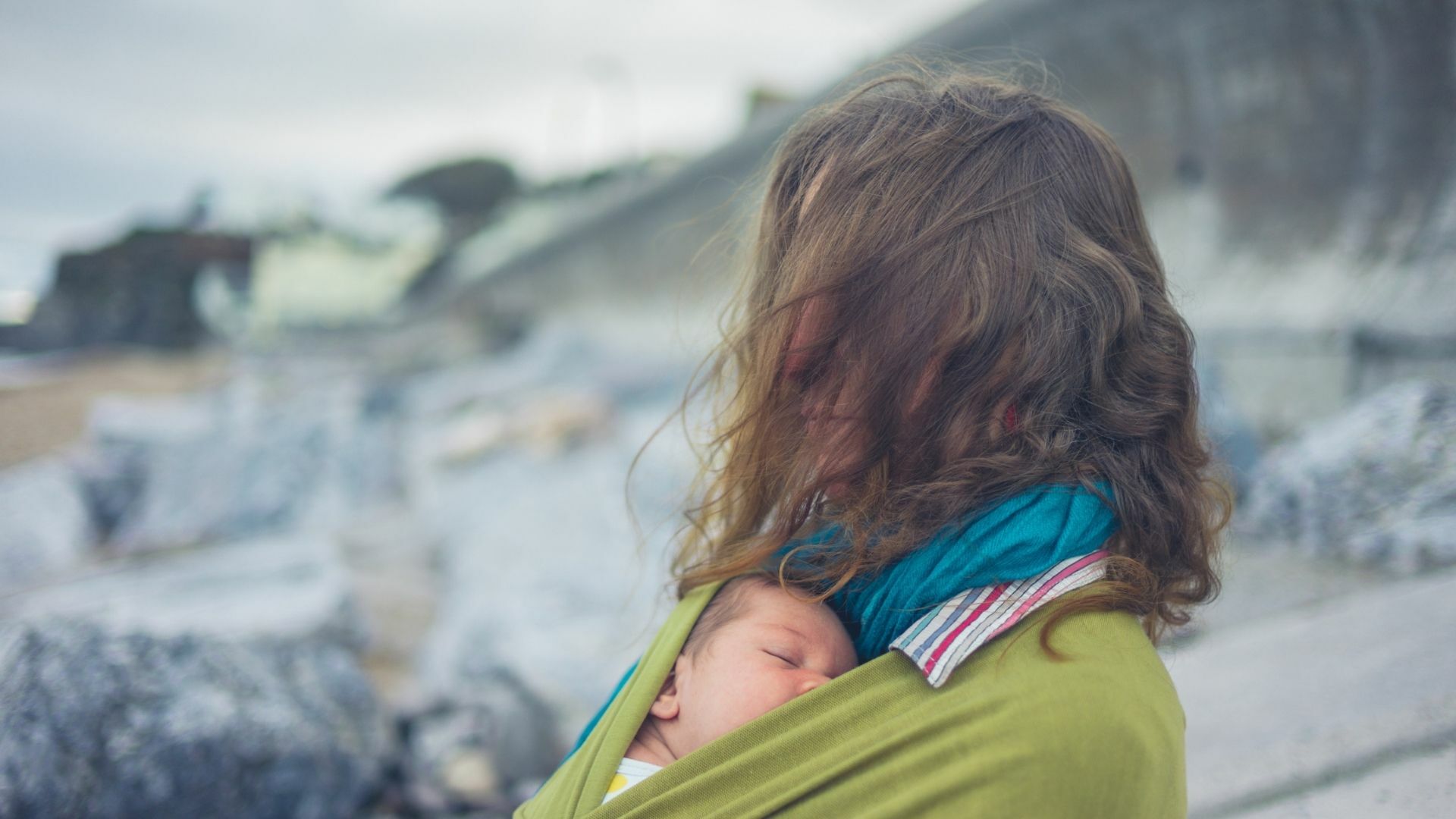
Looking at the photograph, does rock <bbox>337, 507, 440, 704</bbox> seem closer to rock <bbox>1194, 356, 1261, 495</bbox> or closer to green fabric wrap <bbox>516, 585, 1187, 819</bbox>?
green fabric wrap <bbox>516, 585, 1187, 819</bbox>

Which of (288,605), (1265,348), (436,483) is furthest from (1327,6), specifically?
(436,483)

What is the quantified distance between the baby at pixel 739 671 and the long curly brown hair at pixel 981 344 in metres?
0.06

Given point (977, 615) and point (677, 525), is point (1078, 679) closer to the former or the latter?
point (977, 615)

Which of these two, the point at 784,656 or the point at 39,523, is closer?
the point at 784,656

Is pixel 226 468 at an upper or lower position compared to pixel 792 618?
lower

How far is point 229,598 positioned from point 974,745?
9.63 ft

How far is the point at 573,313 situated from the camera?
9984 millimetres

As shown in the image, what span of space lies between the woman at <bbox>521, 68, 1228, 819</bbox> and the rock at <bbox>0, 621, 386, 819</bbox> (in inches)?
48.8

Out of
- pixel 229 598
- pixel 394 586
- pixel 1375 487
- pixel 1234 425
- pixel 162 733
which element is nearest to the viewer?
pixel 162 733

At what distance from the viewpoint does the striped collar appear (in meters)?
0.83

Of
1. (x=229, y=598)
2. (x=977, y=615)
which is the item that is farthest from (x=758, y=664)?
(x=229, y=598)

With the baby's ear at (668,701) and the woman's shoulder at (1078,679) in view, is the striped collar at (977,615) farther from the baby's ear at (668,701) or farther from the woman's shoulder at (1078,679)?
the baby's ear at (668,701)

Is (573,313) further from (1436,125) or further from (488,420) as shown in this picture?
(1436,125)

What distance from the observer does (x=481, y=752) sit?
2342 mm
